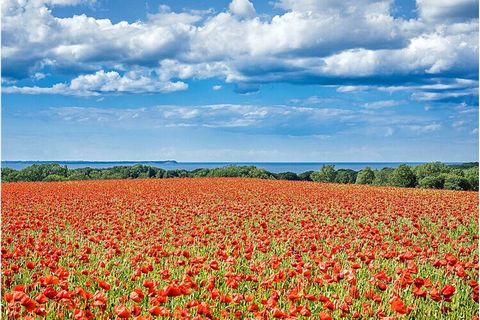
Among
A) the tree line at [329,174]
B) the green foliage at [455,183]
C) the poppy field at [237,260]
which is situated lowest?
the poppy field at [237,260]

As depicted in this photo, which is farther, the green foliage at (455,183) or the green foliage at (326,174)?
the green foliage at (326,174)

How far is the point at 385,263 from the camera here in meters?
7.75

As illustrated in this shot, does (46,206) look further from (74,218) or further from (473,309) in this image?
(473,309)

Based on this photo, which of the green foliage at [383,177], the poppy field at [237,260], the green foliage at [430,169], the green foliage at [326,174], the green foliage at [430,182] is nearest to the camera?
the poppy field at [237,260]

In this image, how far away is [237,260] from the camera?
298 inches

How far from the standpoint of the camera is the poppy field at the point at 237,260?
4766mm

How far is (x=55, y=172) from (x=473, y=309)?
40.7 meters

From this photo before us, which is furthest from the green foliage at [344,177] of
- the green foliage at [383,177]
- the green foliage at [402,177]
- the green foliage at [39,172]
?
the green foliage at [39,172]

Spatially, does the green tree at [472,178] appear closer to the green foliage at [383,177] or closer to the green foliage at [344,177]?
the green foliage at [383,177]

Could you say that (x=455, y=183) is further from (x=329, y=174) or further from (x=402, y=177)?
(x=329, y=174)

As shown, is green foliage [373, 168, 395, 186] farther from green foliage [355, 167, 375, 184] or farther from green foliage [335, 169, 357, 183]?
green foliage [335, 169, 357, 183]

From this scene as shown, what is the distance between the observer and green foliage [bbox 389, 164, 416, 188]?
1380 inches

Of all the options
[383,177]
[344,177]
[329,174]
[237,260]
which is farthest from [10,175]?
[237,260]

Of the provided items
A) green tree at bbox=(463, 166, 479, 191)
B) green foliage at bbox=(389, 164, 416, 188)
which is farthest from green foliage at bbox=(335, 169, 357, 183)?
green foliage at bbox=(389, 164, 416, 188)
